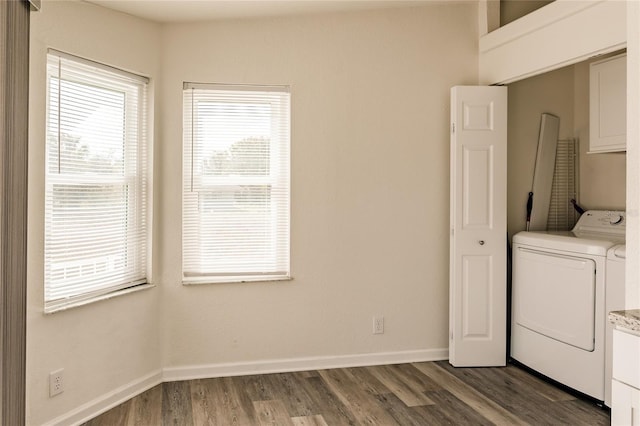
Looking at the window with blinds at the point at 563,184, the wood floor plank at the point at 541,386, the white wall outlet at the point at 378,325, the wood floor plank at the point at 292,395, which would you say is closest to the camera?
the wood floor plank at the point at 292,395

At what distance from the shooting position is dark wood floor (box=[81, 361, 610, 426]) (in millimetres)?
3248

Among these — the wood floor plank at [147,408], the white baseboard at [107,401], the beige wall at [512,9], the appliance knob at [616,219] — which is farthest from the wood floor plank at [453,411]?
the beige wall at [512,9]

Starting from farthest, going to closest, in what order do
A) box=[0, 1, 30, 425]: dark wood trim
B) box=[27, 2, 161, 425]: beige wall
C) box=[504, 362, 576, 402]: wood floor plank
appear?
box=[504, 362, 576, 402]: wood floor plank
box=[27, 2, 161, 425]: beige wall
box=[0, 1, 30, 425]: dark wood trim

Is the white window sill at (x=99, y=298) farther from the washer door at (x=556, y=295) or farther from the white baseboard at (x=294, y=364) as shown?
the washer door at (x=556, y=295)

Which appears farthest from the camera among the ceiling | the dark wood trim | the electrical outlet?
the ceiling

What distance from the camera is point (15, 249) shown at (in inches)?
50.6

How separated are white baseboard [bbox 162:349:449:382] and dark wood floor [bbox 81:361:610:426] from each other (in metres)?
0.07

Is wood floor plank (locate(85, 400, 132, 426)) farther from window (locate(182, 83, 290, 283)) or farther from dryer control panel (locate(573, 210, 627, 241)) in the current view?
dryer control panel (locate(573, 210, 627, 241))

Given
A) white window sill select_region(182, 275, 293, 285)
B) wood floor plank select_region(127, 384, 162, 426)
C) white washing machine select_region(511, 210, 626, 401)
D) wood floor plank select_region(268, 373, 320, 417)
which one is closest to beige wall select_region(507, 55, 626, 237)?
white washing machine select_region(511, 210, 626, 401)

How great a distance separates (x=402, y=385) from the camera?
3.82 meters

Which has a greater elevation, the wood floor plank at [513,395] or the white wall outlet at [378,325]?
the white wall outlet at [378,325]

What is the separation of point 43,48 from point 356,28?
2.19 metres

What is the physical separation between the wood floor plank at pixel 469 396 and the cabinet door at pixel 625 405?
1.31 m

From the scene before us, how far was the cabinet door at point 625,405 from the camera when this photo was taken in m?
1.88
